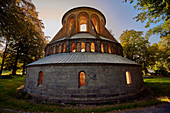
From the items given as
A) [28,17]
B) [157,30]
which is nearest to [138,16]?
[157,30]

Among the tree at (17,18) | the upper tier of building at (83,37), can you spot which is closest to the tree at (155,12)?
the upper tier of building at (83,37)

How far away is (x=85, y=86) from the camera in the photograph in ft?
28.2

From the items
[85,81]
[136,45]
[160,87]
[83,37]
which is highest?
[136,45]

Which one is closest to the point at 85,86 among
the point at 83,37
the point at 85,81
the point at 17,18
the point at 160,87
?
the point at 85,81

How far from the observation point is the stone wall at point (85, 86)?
844 centimetres

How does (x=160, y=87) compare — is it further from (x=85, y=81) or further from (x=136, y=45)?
(x=85, y=81)

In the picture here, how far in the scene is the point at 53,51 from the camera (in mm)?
13703

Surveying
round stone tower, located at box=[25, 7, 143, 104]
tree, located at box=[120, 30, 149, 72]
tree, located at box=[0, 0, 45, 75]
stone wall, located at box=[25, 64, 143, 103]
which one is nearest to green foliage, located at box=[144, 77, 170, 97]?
round stone tower, located at box=[25, 7, 143, 104]

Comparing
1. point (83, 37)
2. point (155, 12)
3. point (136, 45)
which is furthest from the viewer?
point (136, 45)

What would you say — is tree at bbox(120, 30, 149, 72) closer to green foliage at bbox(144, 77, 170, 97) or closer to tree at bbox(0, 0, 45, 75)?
green foliage at bbox(144, 77, 170, 97)

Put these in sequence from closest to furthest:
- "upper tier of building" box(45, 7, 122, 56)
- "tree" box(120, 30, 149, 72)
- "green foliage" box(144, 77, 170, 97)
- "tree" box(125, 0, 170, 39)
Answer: "tree" box(125, 0, 170, 39) → "green foliage" box(144, 77, 170, 97) → "upper tier of building" box(45, 7, 122, 56) → "tree" box(120, 30, 149, 72)

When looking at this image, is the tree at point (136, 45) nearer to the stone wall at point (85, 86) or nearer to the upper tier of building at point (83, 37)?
the upper tier of building at point (83, 37)

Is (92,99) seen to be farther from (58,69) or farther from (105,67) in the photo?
(58,69)

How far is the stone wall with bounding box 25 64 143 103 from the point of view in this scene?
844 centimetres
